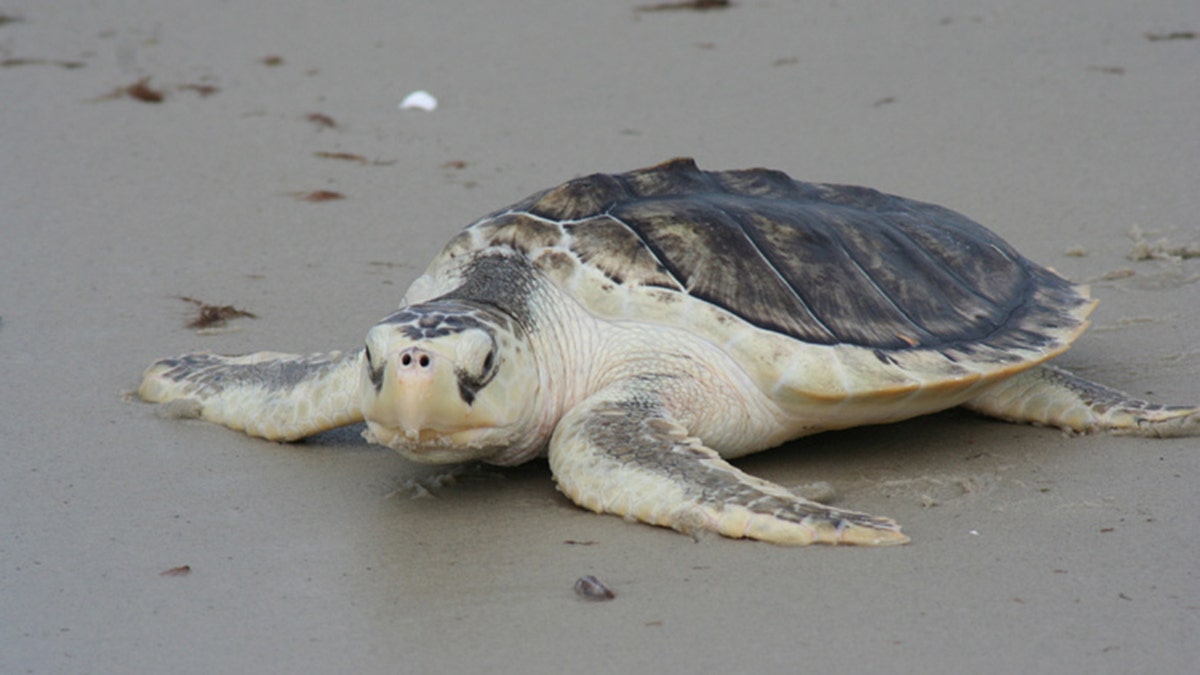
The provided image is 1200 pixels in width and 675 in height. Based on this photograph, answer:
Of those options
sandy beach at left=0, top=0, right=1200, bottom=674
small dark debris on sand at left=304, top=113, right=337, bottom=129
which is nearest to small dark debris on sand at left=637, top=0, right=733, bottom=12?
sandy beach at left=0, top=0, right=1200, bottom=674

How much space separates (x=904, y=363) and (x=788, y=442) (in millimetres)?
429

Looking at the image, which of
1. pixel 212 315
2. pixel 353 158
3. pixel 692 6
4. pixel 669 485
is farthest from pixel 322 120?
pixel 669 485

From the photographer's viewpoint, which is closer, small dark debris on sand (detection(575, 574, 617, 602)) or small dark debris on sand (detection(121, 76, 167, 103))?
small dark debris on sand (detection(575, 574, 617, 602))

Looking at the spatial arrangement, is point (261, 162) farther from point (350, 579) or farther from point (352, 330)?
point (350, 579)

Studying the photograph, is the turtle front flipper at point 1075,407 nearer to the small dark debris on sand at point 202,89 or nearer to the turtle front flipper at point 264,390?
the turtle front flipper at point 264,390

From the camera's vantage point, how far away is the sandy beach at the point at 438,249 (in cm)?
210

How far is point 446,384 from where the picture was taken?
248 centimetres

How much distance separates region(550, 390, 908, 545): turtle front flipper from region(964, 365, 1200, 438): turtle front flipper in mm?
877

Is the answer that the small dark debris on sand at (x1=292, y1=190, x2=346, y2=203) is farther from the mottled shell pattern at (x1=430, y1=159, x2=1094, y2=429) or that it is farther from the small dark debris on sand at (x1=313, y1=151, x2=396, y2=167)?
the mottled shell pattern at (x1=430, y1=159, x2=1094, y2=429)

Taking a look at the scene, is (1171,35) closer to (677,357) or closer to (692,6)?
(692,6)

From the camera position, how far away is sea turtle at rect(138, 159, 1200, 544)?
8.23 feet

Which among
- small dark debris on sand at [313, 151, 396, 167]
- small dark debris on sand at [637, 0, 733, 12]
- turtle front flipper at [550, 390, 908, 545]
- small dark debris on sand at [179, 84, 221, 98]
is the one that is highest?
small dark debris on sand at [637, 0, 733, 12]

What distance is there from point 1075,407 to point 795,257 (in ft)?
2.50

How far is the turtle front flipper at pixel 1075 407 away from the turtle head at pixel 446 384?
119 cm
